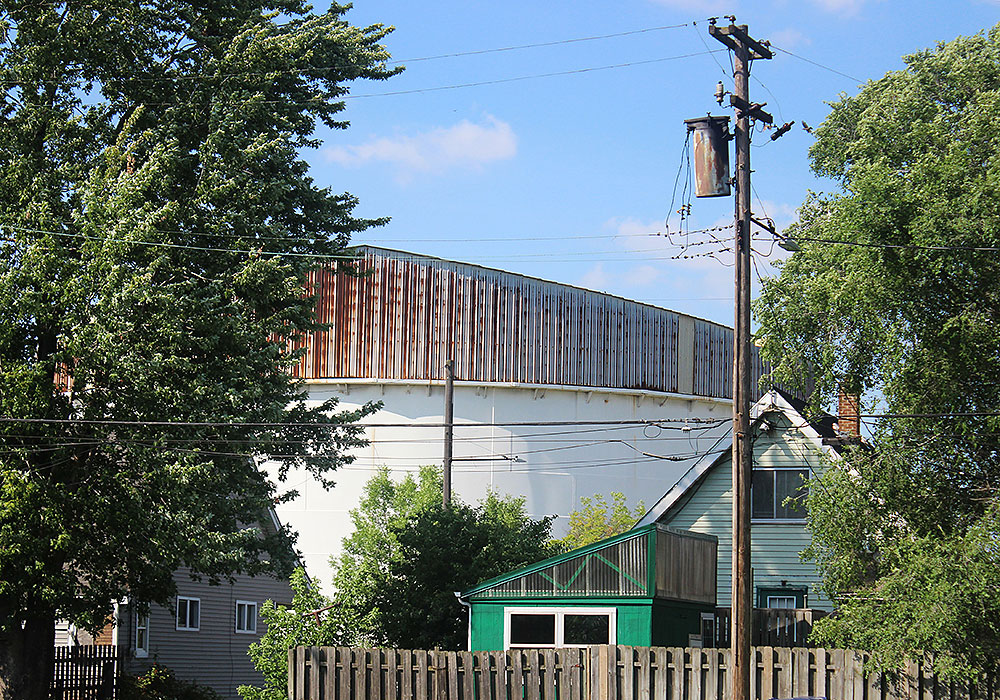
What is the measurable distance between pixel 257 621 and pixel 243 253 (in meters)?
16.1

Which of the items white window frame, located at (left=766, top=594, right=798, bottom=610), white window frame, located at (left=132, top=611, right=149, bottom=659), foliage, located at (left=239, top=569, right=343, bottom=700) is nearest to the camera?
foliage, located at (left=239, top=569, right=343, bottom=700)

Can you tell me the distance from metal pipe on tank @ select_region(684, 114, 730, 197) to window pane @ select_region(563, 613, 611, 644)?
27.3 feet

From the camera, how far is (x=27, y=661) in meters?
25.0

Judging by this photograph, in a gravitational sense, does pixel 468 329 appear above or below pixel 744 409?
above

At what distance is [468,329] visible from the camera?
50.2 metres

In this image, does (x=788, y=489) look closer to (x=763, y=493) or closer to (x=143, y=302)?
(x=763, y=493)

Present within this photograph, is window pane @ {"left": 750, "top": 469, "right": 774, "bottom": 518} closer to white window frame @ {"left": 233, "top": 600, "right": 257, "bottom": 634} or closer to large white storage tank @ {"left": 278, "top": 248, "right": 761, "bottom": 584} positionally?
white window frame @ {"left": 233, "top": 600, "right": 257, "bottom": 634}

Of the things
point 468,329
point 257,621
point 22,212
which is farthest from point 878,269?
point 468,329

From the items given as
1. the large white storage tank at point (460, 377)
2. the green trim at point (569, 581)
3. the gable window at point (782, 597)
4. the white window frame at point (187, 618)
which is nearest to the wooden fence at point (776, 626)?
the gable window at point (782, 597)

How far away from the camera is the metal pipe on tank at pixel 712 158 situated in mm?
18719

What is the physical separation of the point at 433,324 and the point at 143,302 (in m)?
27.1

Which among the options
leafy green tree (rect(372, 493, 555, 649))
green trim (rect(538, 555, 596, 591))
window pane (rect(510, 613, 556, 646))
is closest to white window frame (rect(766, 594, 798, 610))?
leafy green tree (rect(372, 493, 555, 649))

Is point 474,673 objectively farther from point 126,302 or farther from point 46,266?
point 46,266

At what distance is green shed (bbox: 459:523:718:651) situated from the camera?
73.2 ft
